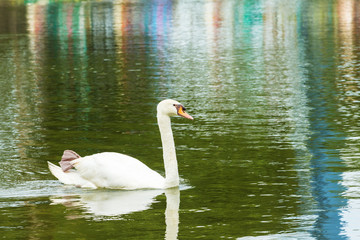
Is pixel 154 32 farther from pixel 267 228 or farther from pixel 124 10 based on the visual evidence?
pixel 267 228

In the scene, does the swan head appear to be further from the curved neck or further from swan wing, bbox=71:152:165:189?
swan wing, bbox=71:152:165:189

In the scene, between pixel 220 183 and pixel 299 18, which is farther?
pixel 299 18

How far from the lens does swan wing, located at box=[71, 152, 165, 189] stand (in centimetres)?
1434

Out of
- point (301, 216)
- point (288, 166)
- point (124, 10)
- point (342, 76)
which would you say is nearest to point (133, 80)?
point (342, 76)

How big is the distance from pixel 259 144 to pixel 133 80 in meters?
13.4

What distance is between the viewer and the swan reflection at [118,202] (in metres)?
13.0

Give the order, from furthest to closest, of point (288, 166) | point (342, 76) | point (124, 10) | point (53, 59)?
1. point (124, 10)
2. point (53, 59)
3. point (342, 76)
4. point (288, 166)

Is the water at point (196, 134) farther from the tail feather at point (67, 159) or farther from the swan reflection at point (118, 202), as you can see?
the tail feather at point (67, 159)

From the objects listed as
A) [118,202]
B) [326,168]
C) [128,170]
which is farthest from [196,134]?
[118,202]

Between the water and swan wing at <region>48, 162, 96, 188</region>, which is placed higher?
swan wing at <region>48, 162, 96, 188</region>

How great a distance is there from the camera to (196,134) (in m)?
19.9

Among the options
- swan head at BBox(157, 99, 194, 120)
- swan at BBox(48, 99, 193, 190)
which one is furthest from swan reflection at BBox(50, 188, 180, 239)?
swan head at BBox(157, 99, 194, 120)

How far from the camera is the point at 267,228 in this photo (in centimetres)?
1207

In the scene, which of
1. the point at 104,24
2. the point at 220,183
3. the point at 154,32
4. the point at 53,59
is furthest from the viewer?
the point at 104,24
